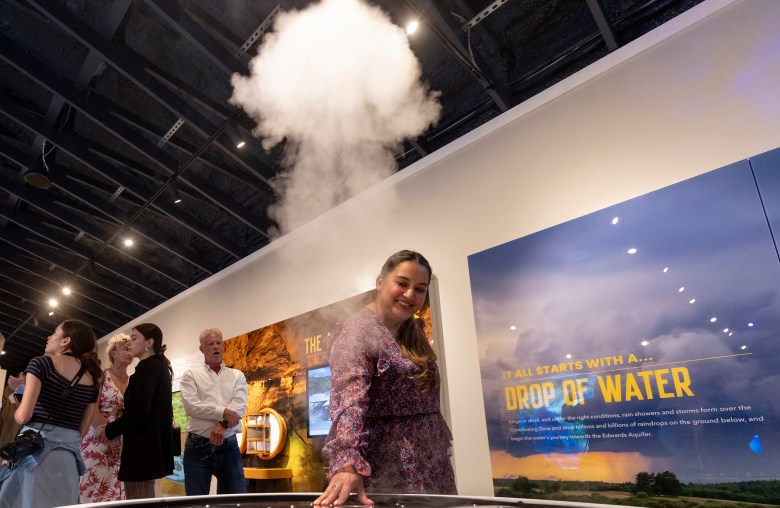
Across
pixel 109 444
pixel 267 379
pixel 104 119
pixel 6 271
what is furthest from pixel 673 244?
pixel 6 271

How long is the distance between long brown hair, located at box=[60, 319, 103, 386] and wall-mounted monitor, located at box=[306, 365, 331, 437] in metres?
1.91

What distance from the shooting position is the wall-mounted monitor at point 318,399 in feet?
12.8

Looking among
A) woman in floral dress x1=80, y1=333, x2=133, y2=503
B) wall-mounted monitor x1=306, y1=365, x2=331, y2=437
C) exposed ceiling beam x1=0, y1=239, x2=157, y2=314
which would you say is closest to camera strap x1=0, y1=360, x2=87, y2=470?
woman in floral dress x1=80, y1=333, x2=133, y2=503

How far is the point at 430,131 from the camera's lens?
3.70 m

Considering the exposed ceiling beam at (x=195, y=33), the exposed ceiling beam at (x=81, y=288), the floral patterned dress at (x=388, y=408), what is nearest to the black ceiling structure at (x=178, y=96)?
the exposed ceiling beam at (x=195, y=33)

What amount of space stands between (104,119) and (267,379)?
2603 mm

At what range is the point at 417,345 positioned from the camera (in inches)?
52.8

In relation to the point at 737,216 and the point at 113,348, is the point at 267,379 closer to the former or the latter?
the point at 113,348

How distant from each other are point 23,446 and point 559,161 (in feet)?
9.35

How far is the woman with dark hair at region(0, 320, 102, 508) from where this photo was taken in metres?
1.83

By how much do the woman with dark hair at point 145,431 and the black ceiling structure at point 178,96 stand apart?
2.15 m

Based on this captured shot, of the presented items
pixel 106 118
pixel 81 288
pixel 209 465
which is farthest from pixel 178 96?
pixel 81 288

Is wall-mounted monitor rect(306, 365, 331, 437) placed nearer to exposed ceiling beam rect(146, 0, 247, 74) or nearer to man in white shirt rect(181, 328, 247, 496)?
man in white shirt rect(181, 328, 247, 496)

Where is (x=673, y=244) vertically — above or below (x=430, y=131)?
below
